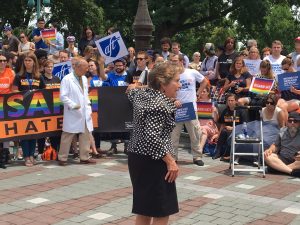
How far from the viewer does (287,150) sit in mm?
8492

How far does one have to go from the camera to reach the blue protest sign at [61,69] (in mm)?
10242

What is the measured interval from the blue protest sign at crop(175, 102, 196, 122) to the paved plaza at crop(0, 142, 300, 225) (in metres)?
0.85

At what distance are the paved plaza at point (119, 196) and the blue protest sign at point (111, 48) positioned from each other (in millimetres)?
2633

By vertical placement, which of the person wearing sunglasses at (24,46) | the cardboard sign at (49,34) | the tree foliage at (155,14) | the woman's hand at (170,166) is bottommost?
the woman's hand at (170,166)

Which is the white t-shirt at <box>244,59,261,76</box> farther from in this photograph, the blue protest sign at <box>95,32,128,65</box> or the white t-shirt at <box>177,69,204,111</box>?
the blue protest sign at <box>95,32,128,65</box>

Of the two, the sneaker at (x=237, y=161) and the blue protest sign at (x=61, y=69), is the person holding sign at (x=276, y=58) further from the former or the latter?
the blue protest sign at (x=61, y=69)

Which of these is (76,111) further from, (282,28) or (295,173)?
(282,28)

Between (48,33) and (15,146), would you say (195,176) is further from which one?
(48,33)

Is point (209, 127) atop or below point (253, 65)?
below

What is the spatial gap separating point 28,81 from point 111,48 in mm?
2277

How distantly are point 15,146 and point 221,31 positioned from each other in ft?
158

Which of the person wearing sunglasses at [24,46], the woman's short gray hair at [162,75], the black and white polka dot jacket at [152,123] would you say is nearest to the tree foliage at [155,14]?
the person wearing sunglasses at [24,46]

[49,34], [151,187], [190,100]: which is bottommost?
[151,187]

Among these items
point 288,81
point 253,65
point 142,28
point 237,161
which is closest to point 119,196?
point 237,161
